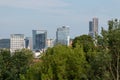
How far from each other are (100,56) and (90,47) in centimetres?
774

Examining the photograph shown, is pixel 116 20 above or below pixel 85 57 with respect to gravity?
above

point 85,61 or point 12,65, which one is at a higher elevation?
point 85,61

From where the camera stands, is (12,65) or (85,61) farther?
(12,65)

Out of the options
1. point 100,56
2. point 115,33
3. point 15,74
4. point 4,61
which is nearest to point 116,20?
point 115,33

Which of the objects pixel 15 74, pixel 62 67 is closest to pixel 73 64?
pixel 62 67

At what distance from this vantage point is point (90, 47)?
3300 cm

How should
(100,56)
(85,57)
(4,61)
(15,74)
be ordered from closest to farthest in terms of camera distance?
1. (100,56)
2. (85,57)
3. (15,74)
4. (4,61)

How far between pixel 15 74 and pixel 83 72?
29.8 m

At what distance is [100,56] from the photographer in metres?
25.3

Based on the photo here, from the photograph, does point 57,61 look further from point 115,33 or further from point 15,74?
point 15,74

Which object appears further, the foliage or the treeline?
the foliage

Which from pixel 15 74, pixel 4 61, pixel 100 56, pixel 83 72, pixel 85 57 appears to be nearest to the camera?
pixel 100 56

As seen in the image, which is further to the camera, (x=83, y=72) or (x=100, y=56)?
(x=83, y=72)

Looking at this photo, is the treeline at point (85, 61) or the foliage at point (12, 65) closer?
the treeline at point (85, 61)
